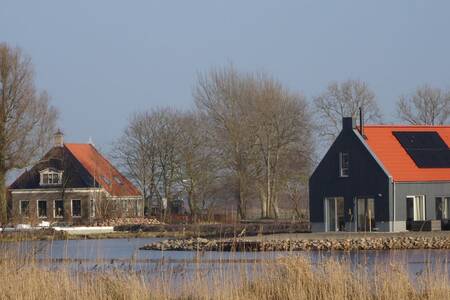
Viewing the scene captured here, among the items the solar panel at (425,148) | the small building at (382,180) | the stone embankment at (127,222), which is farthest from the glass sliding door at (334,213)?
the stone embankment at (127,222)

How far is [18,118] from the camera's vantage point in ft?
210

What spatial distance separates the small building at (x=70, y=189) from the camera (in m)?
69.6

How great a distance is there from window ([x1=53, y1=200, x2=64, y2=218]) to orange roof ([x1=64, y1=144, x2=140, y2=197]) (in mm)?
3067

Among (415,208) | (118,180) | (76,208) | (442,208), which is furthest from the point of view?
(118,180)

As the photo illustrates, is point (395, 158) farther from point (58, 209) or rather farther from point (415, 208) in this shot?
point (58, 209)

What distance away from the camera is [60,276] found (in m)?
17.4

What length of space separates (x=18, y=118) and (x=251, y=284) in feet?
162

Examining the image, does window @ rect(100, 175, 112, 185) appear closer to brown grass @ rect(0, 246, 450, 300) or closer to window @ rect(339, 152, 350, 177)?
window @ rect(339, 152, 350, 177)

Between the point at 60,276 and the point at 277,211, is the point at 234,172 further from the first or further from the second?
the point at 60,276

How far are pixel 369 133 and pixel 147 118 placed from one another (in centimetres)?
3015

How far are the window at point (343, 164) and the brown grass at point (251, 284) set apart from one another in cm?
3306

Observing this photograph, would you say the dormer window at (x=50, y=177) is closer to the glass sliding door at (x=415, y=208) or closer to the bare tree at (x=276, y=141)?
the bare tree at (x=276, y=141)

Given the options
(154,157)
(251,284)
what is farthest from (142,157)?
(251,284)

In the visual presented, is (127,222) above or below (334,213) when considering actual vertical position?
below
